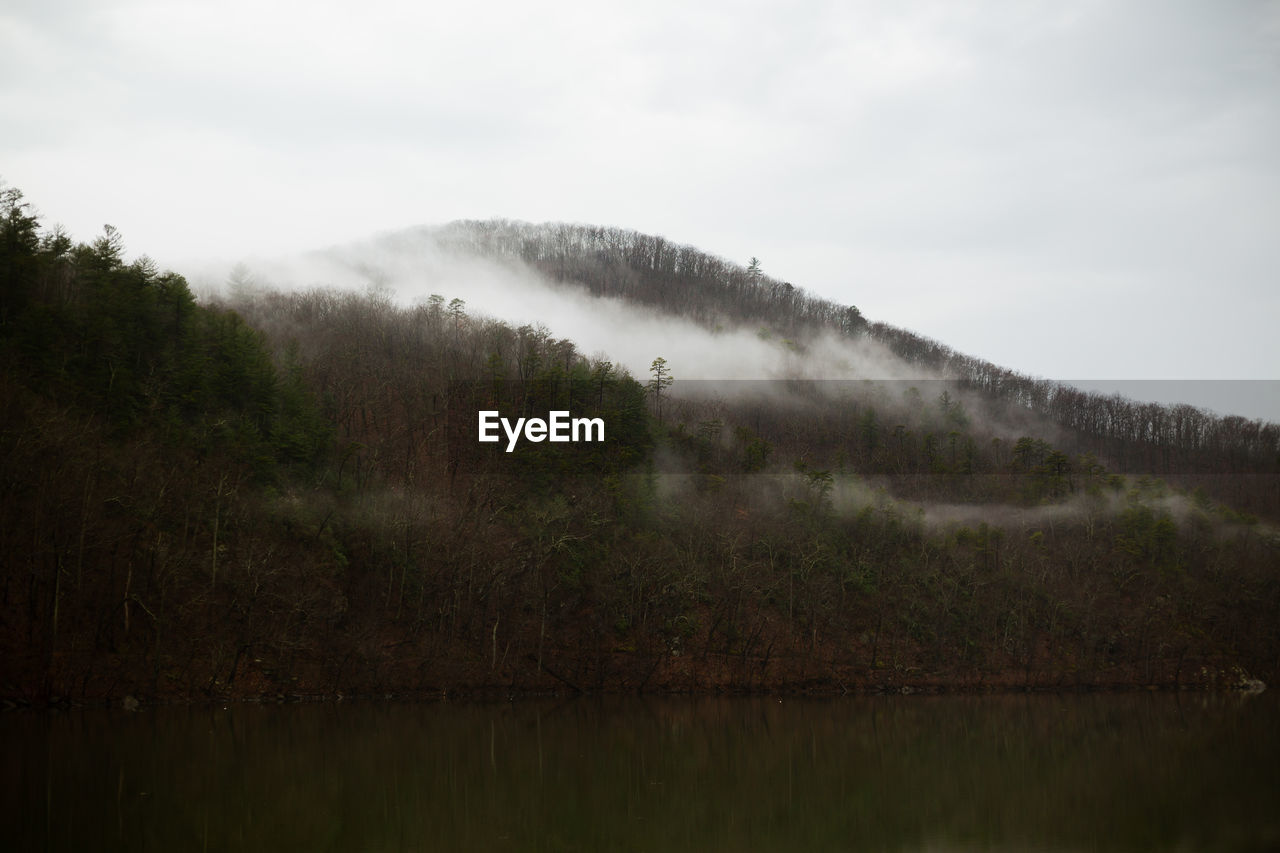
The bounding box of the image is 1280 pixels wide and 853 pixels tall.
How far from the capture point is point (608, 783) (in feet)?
90.4

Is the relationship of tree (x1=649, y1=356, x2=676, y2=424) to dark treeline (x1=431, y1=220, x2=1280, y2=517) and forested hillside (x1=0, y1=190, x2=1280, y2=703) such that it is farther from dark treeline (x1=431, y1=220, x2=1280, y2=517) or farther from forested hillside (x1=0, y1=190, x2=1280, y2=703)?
dark treeline (x1=431, y1=220, x2=1280, y2=517)

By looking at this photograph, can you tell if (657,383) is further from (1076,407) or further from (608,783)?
(1076,407)

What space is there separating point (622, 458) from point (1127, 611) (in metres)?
49.7

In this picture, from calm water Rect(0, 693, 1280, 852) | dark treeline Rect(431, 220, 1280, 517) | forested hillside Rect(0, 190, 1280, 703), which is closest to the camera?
calm water Rect(0, 693, 1280, 852)

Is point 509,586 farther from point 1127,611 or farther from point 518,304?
point 518,304

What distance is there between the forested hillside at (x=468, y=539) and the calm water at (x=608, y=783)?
8.21 meters

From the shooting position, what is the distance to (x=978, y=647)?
76.8 m

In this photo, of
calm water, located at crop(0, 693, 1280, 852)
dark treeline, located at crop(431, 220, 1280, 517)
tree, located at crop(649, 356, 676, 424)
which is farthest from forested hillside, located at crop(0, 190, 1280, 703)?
dark treeline, located at crop(431, 220, 1280, 517)

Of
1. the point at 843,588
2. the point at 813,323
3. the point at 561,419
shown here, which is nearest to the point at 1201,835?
the point at 843,588

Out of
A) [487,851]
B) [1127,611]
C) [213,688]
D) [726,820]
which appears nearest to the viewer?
[487,851]

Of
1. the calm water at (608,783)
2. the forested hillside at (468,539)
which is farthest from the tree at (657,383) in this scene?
the calm water at (608,783)

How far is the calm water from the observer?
2045cm

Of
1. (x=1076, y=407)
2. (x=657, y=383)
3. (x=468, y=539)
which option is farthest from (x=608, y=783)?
(x=1076, y=407)

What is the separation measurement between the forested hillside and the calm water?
8214mm
